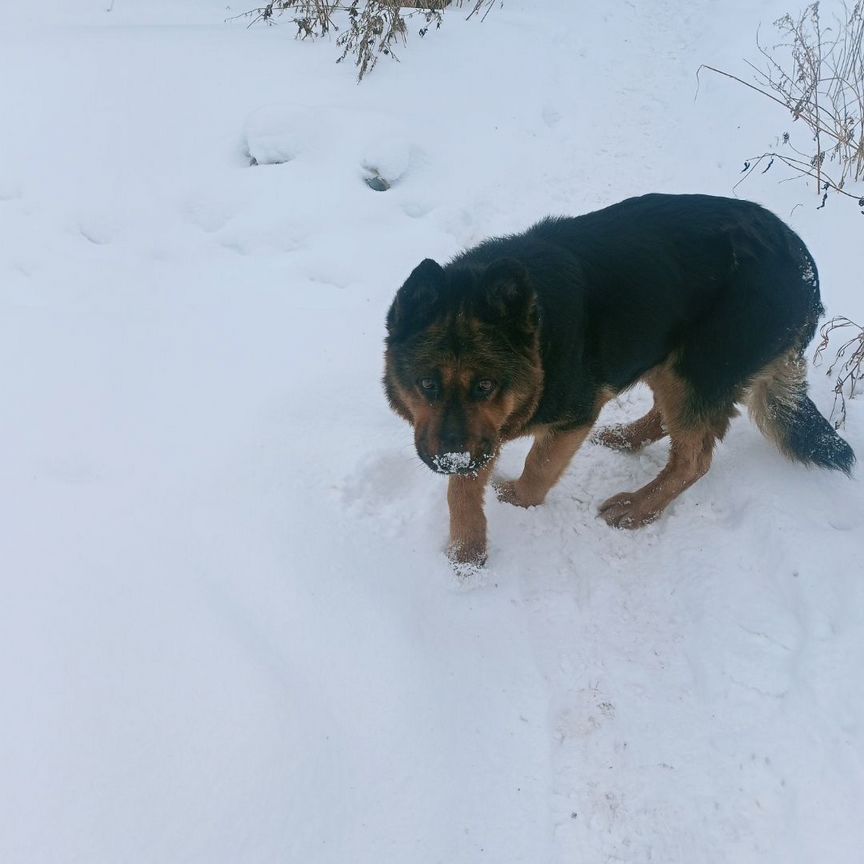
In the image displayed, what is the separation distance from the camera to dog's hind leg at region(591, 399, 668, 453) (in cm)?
408

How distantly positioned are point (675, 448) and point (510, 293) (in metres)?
1.46

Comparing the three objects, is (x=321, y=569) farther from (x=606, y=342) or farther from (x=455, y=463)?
(x=606, y=342)

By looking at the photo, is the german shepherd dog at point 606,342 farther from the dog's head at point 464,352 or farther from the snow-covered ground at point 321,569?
the snow-covered ground at point 321,569

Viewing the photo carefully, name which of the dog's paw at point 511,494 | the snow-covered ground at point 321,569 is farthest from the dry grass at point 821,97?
the dog's paw at point 511,494

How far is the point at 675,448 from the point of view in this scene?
3688 millimetres

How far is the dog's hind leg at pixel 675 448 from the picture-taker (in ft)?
11.8

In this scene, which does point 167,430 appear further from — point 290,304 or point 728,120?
point 728,120

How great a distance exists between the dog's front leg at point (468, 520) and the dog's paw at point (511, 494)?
385 millimetres

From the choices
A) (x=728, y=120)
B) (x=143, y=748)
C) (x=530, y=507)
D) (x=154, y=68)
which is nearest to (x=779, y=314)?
(x=530, y=507)

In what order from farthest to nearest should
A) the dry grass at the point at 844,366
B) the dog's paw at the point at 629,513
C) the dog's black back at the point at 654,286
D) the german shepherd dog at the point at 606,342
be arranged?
the dry grass at the point at 844,366 → the dog's paw at the point at 629,513 → the dog's black back at the point at 654,286 → the german shepherd dog at the point at 606,342

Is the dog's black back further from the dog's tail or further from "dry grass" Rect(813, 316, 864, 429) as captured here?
"dry grass" Rect(813, 316, 864, 429)

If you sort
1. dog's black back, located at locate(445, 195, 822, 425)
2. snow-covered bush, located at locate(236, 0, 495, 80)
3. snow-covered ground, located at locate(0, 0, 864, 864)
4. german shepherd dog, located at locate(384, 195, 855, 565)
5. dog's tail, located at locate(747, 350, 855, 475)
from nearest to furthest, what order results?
snow-covered ground, located at locate(0, 0, 864, 864) < german shepherd dog, located at locate(384, 195, 855, 565) < dog's black back, located at locate(445, 195, 822, 425) < dog's tail, located at locate(747, 350, 855, 475) < snow-covered bush, located at locate(236, 0, 495, 80)

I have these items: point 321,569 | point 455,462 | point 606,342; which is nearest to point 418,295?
point 455,462

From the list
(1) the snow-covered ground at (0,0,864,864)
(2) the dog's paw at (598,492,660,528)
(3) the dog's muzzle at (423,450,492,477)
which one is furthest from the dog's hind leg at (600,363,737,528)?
(3) the dog's muzzle at (423,450,492,477)
